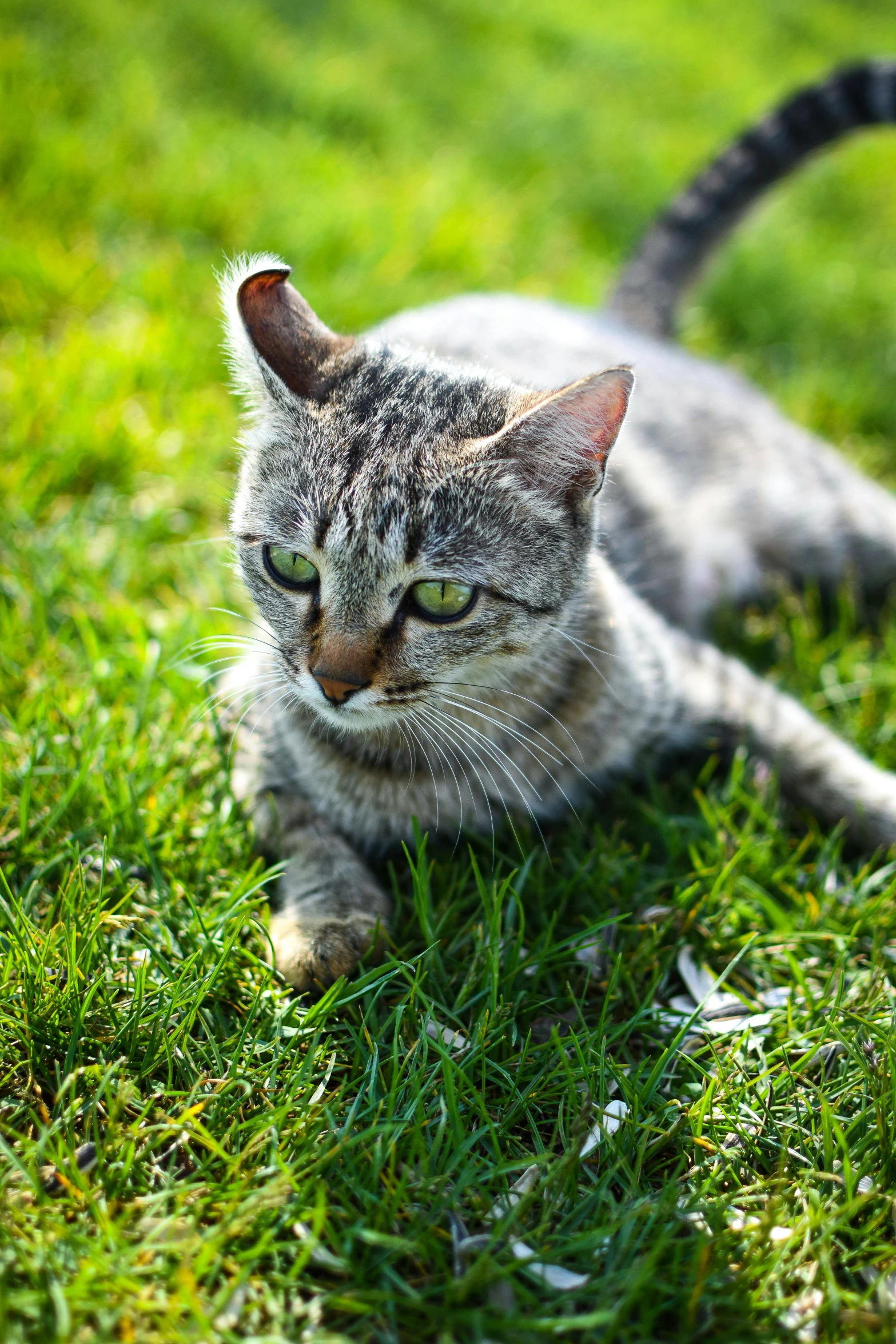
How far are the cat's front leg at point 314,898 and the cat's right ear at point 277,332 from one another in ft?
2.86

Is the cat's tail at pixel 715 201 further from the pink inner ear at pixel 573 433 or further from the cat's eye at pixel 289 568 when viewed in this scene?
the cat's eye at pixel 289 568

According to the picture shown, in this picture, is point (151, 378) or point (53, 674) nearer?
point (53, 674)

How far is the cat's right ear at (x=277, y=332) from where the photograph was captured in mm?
1711

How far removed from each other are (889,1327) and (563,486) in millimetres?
1374

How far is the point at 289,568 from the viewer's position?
68.2 inches

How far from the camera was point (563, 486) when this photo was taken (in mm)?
1709

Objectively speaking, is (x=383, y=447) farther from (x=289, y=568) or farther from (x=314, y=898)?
(x=314, y=898)

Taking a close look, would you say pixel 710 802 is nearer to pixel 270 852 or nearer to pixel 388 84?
pixel 270 852

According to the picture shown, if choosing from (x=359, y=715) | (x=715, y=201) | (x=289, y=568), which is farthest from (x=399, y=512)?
(x=715, y=201)

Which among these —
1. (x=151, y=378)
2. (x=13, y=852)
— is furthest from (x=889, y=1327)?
(x=151, y=378)

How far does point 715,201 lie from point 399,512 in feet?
8.80

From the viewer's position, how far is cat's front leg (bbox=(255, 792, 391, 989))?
165 centimetres

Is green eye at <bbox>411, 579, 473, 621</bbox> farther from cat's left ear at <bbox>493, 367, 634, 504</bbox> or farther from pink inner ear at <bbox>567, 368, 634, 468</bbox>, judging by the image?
pink inner ear at <bbox>567, 368, 634, 468</bbox>

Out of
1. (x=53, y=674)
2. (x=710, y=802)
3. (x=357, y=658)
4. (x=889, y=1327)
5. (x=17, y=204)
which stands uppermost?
(x=17, y=204)
